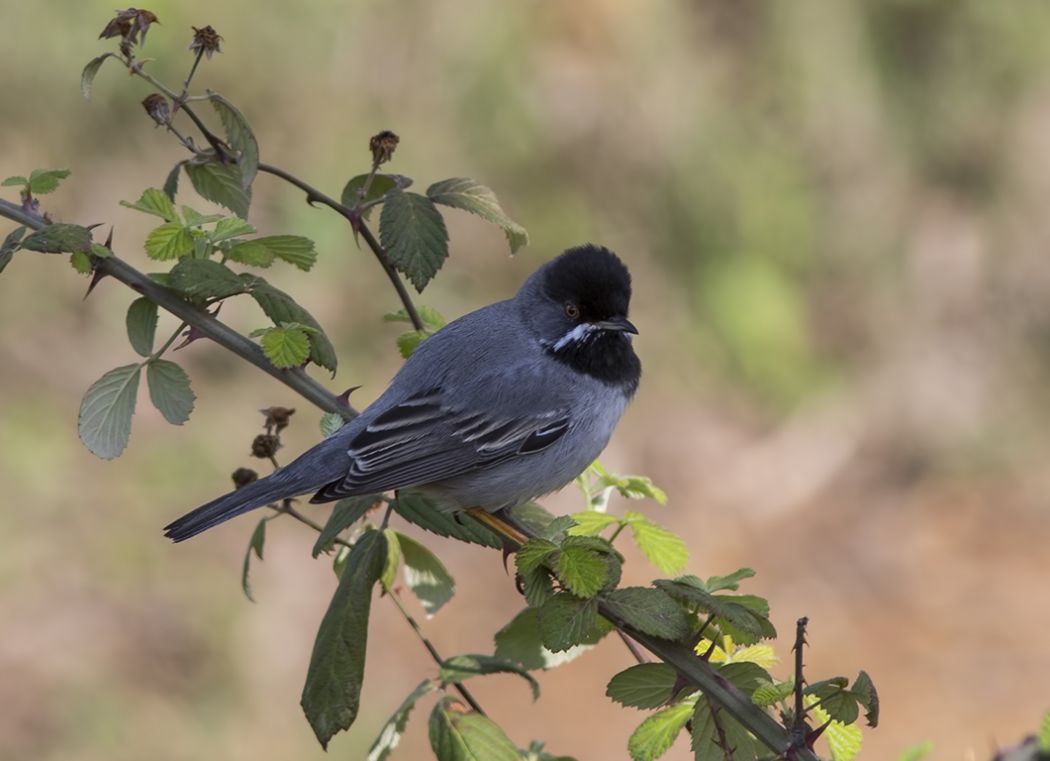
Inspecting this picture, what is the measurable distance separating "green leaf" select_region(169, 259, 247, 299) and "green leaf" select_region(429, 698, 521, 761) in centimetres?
94

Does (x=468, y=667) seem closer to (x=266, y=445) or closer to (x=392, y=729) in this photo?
(x=392, y=729)

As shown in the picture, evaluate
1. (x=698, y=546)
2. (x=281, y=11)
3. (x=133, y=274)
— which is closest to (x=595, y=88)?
(x=281, y=11)

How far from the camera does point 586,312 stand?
4.14 metres

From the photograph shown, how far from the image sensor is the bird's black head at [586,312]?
407 centimetres

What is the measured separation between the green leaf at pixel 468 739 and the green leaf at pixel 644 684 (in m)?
0.29

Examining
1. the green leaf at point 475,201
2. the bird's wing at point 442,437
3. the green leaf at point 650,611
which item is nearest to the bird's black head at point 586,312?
the bird's wing at point 442,437

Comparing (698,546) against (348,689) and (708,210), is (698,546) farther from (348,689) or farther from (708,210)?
(348,689)

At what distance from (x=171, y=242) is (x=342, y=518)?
685mm

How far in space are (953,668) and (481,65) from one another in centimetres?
494

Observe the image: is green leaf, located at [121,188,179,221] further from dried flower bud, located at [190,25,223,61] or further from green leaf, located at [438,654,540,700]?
green leaf, located at [438,654,540,700]

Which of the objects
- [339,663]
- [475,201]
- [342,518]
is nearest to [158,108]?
[475,201]

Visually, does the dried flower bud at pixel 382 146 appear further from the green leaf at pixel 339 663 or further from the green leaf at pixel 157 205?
the green leaf at pixel 339 663

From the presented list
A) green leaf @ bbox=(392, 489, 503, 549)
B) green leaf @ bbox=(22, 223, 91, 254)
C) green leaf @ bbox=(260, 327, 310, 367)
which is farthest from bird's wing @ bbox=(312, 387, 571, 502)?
green leaf @ bbox=(22, 223, 91, 254)

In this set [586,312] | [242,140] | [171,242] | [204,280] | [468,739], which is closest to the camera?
[468,739]
